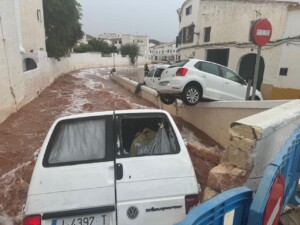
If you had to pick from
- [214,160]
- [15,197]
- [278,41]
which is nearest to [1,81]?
[15,197]

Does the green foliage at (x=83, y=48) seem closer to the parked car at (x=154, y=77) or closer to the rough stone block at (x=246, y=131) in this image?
the parked car at (x=154, y=77)

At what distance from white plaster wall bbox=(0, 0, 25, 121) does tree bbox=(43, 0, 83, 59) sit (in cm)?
1648

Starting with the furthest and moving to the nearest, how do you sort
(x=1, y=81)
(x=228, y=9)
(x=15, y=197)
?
(x=228, y=9), (x=1, y=81), (x=15, y=197)

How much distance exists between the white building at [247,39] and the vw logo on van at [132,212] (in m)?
12.9

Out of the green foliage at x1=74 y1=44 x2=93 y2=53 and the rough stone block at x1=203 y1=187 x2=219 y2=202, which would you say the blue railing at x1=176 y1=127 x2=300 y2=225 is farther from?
the green foliage at x1=74 y1=44 x2=93 y2=53

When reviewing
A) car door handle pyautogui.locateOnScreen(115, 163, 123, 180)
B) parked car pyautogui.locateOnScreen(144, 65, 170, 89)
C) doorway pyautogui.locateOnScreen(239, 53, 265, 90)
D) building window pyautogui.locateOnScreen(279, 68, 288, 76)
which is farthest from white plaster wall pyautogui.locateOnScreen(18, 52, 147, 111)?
building window pyautogui.locateOnScreen(279, 68, 288, 76)

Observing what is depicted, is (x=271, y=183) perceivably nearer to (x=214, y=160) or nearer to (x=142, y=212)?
(x=142, y=212)

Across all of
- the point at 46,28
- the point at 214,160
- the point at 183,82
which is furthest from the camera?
the point at 46,28

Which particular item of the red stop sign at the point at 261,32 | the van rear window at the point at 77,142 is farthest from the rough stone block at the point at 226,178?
the red stop sign at the point at 261,32

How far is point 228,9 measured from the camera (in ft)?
54.7

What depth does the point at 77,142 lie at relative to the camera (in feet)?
9.56

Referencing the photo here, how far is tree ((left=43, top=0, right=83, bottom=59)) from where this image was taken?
83.7ft

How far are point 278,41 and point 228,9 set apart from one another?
471 centimetres

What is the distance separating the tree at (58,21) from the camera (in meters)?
25.5
